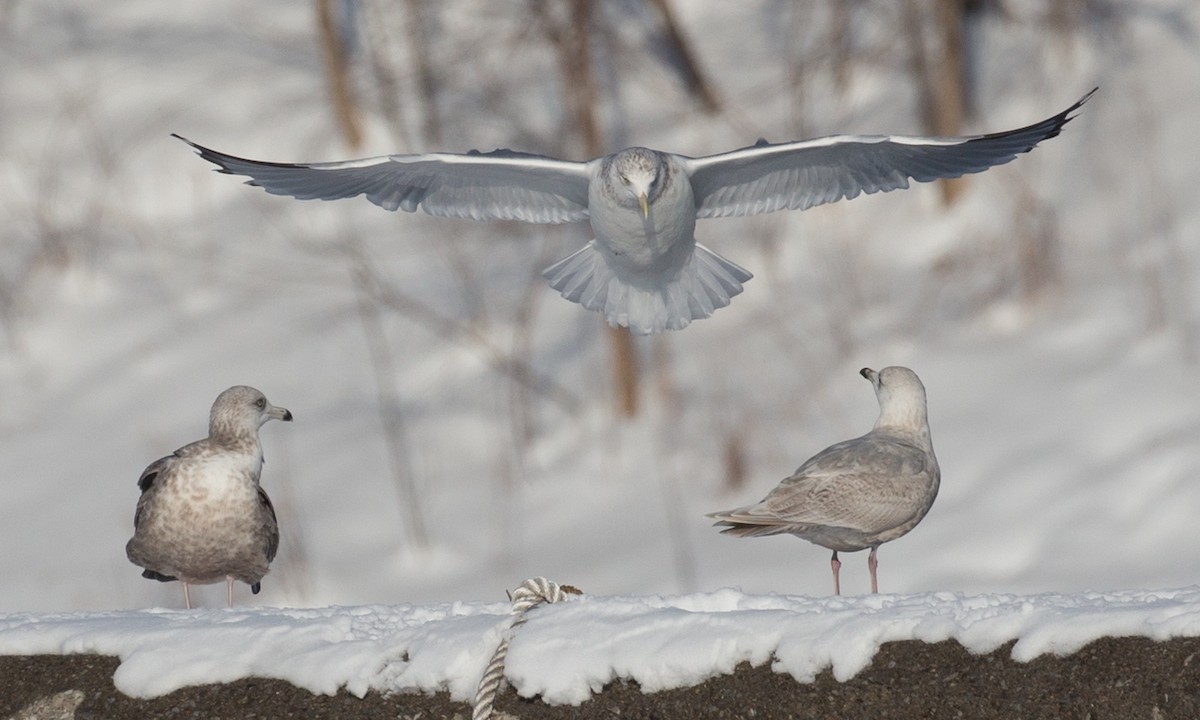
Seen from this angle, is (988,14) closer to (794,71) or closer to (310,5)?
(794,71)

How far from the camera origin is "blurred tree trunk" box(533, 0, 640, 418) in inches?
414

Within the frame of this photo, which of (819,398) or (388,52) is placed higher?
(388,52)

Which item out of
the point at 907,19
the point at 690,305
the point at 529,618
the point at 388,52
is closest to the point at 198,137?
the point at 388,52

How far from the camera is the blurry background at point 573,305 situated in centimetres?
920

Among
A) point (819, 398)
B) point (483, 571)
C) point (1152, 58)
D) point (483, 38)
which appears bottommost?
point (483, 571)

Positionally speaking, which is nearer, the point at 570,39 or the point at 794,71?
the point at 570,39

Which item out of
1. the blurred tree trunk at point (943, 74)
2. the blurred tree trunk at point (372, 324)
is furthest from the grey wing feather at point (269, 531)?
the blurred tree trunk at point (943, 74)

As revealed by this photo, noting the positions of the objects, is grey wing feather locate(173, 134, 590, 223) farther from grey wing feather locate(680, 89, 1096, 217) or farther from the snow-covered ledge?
the snow-covered ledge

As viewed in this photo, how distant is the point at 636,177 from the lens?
461 centimetres

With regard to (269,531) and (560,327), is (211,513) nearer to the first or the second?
(269,531)

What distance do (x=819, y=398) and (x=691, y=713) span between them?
760 cm

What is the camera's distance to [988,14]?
41.0 feet

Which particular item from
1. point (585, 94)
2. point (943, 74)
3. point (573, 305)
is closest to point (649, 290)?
point (585, 94)

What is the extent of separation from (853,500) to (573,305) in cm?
771
